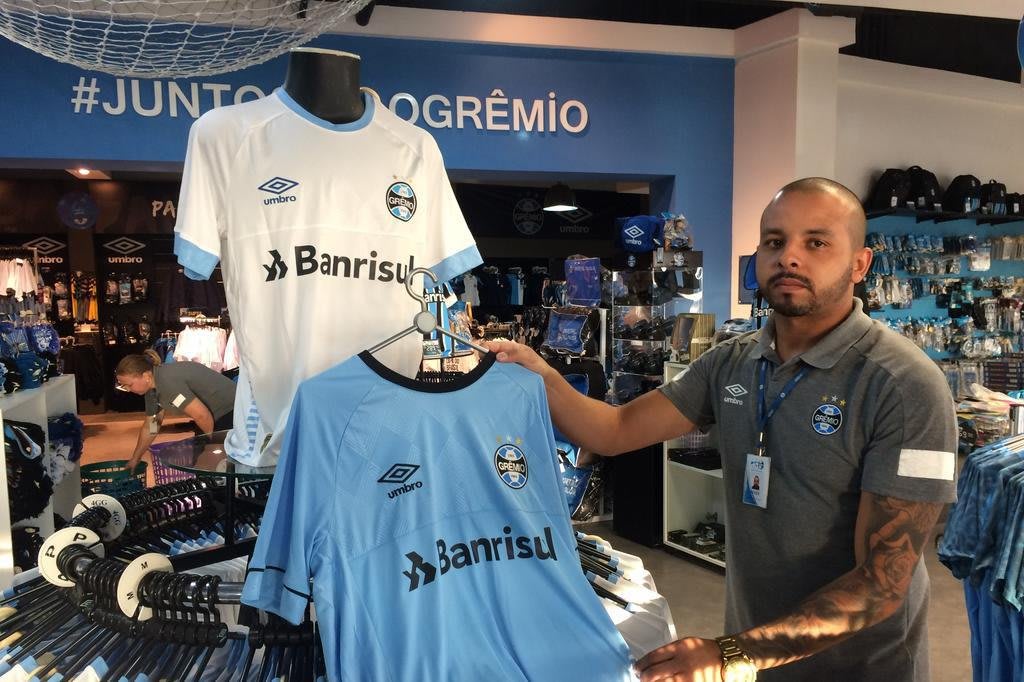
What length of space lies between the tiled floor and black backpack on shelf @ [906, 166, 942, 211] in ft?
9.35

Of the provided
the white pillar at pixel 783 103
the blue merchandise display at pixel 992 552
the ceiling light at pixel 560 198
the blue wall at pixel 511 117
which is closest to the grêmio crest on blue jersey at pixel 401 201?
the blue merchandise display at pixel 992 552

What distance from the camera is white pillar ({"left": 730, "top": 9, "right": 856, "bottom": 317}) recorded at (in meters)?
5.36

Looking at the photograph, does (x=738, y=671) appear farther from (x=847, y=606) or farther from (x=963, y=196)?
(x=963, y=196)

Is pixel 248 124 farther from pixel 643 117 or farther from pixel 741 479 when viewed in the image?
pixel 643 117

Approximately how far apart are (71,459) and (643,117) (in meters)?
4.41

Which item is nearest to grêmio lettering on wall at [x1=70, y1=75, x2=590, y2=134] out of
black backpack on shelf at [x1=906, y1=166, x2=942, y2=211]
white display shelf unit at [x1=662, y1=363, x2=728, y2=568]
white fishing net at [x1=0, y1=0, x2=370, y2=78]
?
white display shelf unit at [x1=662, y1=363, x2=728, y2=568]

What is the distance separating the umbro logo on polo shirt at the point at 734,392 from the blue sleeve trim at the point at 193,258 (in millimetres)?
1160

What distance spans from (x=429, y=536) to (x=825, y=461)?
2.68ft

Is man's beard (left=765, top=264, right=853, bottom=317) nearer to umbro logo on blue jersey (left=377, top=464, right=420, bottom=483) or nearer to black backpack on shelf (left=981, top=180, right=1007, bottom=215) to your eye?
umbro logo on blue jersey (left=377, top=464, right=420, bottom=483)

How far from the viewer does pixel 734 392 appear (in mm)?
1696

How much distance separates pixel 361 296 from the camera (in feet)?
5.21

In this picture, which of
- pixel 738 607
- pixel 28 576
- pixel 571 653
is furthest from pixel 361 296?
pixel 738 607

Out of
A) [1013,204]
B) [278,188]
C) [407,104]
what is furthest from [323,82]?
[1013,204]

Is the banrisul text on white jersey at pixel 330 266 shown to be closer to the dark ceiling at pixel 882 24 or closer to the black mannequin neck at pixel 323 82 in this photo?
the black mannequin neck at pixel 323 82
